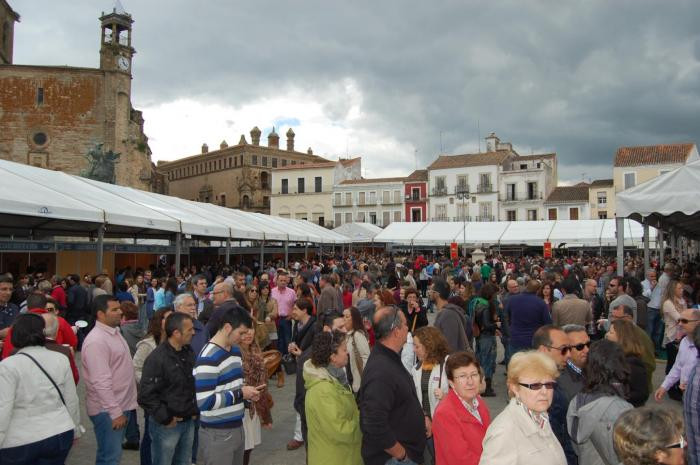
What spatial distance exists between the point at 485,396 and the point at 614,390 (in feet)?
13.4

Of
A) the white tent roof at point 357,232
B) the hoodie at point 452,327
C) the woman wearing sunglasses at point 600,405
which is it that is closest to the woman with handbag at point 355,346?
the hoodie at point 452,327

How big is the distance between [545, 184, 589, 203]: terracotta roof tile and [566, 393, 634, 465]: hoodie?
148 ft

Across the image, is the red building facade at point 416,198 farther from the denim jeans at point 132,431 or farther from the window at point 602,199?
the denim jeans at point 132,431

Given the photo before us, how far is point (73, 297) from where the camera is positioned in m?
9.02

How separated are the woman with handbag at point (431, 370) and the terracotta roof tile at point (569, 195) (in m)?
44.5

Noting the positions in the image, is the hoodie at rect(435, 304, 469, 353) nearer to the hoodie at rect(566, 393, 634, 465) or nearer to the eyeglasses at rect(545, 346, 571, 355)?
the eyeglasses at rect(545, 346, 571, 355)

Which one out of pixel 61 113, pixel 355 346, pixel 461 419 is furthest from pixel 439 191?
pixel 461 419

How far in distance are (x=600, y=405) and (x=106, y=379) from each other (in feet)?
10.1

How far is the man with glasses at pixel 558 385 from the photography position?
3.15 m

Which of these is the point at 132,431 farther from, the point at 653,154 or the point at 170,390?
the point at 653,154

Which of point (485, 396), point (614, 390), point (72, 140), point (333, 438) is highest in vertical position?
point (72, 140)

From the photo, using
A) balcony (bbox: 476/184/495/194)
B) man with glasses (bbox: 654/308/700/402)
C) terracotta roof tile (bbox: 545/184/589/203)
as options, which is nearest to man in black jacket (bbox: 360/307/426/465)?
man with glasses (bbox: 654/308/700/402)

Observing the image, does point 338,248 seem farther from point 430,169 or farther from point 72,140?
point 72,140

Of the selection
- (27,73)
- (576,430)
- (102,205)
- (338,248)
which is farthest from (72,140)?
(576,430)
